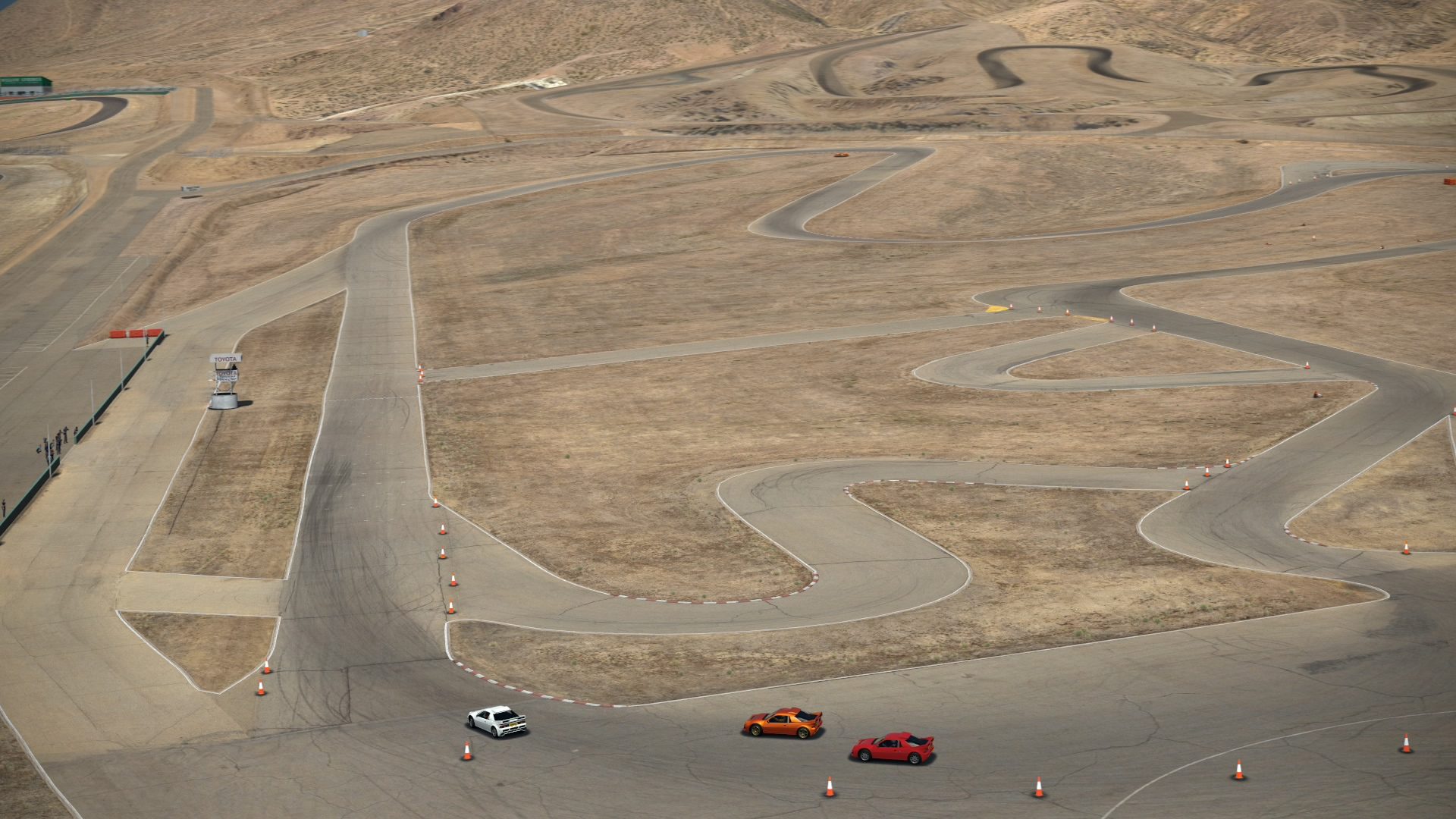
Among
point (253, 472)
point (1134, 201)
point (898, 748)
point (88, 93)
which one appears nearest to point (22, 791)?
point (898, 748)

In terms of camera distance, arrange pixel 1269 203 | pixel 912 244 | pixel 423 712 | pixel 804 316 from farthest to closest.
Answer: pixel 1269 203 < pixel 912 244 < pixel 804 316 < pixel 423 712

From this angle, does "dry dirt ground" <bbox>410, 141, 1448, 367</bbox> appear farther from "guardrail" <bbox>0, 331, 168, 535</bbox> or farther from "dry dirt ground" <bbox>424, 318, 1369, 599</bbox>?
"guardrail" <bbox>0, 331, 168, 535</bbox>

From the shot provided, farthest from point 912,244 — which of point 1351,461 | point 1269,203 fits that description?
point 1351,461

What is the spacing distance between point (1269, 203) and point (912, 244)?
31.8 meters

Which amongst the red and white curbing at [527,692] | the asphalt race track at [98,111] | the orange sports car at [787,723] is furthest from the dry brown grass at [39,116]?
the orange sports car at [787,723]

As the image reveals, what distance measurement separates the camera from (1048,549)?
151 feet

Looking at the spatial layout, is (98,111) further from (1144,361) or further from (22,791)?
(22,791)

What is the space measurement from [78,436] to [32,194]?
76.0m

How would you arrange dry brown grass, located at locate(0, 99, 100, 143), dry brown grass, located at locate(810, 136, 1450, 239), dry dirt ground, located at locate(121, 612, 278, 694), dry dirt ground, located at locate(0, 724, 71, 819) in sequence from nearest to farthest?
dry dirt ground, located at locate(0, 724, 71, 819), dry dirt ground, located at locate(121, 612, 278, 694), dry brown grass, located at locate(810, 136, 1450, 239), dry brown grass, located at locate(0, 99, 100, 143)

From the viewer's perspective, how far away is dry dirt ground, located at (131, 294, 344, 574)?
47.5 m

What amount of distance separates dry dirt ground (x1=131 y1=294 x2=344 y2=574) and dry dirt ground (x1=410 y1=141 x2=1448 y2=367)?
8.19 m

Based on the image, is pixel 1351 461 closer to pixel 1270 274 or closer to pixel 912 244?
pixel 1270 274

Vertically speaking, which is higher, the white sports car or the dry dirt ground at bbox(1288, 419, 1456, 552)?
the white sports car

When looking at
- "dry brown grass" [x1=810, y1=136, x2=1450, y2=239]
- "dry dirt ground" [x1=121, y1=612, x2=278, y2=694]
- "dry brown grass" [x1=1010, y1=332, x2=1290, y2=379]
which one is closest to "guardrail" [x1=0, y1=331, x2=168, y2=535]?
"dry dirt ground" [x1=121, y1=612, x2=278, y2=694]
